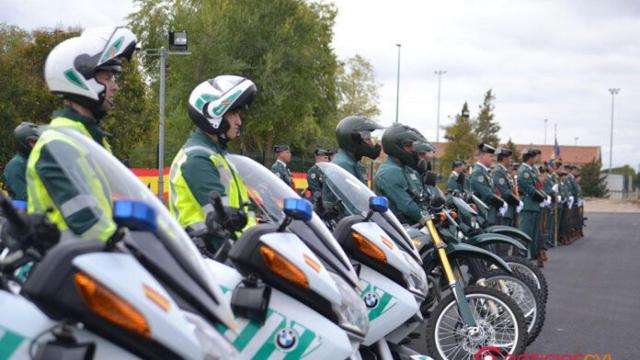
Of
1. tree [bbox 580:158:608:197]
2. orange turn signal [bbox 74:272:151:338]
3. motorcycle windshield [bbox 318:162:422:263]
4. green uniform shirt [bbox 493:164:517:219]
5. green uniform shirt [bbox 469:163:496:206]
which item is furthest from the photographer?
tree [bbox 580:158:608:197]

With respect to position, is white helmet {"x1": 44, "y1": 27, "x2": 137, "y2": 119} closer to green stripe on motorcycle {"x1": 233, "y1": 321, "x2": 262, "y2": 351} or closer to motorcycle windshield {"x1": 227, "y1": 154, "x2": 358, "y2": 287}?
motorcycle windshield {"x1": 227, "y1": 154, "x2": 358, "y2": 287}

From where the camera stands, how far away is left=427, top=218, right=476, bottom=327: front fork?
5750 mm

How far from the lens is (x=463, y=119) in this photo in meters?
62.1

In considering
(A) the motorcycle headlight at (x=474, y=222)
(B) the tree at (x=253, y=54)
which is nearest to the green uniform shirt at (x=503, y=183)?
(A) the motorcycle headlight at (x=474, y=222)

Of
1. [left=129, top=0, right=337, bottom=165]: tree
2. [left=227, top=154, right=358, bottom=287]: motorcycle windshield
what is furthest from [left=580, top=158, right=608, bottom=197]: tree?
[left=227, top=154, right=358, bottom=287]: motorcycle windshield

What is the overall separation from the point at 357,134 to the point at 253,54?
117ft

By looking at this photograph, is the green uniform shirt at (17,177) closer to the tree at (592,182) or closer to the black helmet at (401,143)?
the black helmet at (401,143)

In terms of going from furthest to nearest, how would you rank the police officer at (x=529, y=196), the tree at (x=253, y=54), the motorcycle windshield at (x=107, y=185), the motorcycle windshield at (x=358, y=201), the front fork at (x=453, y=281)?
1. the tree at (x=253, y=54)
2. the police officer at (x=529, y=196)
3. the front fork at (x=453, y=281)
4. the motorcycle windshield at (x=358, y=201)
5. the motorcycle windshield at (x=107, y=185)

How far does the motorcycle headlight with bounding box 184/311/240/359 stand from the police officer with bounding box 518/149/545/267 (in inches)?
512

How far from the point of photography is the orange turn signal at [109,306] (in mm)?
2357

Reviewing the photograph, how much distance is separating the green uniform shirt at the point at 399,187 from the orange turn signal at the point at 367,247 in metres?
2.01

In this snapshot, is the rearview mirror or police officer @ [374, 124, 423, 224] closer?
the rearview mirror

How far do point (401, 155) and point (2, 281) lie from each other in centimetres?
524

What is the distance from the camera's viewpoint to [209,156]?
4.54 m
